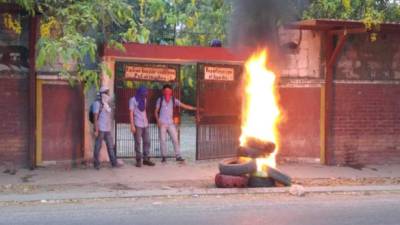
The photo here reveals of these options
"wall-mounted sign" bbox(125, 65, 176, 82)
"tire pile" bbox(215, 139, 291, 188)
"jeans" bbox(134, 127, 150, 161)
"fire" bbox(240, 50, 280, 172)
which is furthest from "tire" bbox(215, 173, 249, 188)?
"wall-mounted sign" bbox(125, 65, 176, 82)

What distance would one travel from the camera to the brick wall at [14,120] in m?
11.3

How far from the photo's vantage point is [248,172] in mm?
9852

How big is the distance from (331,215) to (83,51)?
13.2 ft

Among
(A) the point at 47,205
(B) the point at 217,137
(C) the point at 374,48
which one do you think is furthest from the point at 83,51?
(C) the point at 374,48

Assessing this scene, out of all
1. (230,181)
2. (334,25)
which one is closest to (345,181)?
(230,181)

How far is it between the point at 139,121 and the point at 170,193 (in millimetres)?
2952

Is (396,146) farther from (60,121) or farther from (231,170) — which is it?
(60,121)

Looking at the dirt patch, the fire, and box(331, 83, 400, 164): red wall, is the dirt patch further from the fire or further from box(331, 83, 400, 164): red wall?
box(331, 83, 400, 164): red wall

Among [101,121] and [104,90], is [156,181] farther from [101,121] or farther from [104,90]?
[104,90]

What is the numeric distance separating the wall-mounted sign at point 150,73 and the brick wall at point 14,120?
2095 millimetres

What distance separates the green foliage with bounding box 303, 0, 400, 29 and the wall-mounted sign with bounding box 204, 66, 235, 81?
1.96m

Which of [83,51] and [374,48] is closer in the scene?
[83,51]

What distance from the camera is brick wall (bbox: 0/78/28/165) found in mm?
11297

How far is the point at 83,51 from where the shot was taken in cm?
853
